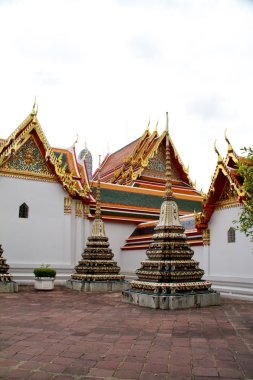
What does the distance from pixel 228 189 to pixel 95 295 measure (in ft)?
15.3

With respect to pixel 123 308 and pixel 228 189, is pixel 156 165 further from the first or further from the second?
pixel 123 308

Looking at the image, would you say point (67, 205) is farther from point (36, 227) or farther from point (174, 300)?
point (174, 300)

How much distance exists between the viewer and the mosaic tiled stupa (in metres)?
7.83

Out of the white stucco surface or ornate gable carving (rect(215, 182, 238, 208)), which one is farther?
the white stucco surface

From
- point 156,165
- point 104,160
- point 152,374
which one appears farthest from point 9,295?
point 104,160

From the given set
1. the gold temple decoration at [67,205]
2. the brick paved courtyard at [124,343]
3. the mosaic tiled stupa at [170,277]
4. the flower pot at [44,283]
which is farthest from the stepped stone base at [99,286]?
the gold temple decoration at [67,205]

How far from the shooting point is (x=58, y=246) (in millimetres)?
14906

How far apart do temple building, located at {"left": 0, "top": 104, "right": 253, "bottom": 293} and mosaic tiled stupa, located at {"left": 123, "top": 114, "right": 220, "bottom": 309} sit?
209 cm

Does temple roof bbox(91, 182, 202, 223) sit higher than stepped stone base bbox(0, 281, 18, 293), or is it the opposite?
temple roof bbox(91, 182, 202, 223)

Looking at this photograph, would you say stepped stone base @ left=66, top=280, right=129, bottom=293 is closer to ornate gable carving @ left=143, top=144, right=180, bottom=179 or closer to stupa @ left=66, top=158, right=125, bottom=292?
stupa @ left=66, top=158, right=125, bottom=292

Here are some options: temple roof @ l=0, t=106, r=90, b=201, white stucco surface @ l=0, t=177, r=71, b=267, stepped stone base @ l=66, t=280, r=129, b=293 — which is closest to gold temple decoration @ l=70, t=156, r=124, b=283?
stepped stone base @ l=66, t=280, r=129, b=293

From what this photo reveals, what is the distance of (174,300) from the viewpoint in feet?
25.2

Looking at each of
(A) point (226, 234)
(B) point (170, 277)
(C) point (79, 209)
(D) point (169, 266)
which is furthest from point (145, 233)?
(B) point (170, 277)

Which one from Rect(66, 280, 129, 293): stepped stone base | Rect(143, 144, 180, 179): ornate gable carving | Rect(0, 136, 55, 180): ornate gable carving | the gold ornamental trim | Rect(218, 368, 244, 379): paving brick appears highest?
Rect(143, 144, 180, 179): ornate gable carving
